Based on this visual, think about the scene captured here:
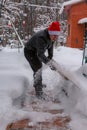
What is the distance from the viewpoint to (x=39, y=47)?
18.9 ft

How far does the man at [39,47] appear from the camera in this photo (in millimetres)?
5742

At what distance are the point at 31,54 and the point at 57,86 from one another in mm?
884

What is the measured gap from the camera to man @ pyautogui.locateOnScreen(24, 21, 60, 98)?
5742mm

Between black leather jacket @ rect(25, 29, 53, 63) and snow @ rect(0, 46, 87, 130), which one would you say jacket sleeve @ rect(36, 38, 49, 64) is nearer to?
black leather jacket @ rect(25, 29, 53, 63)

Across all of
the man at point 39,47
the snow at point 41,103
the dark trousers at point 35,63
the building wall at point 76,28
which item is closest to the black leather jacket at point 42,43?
the man at point 39,47

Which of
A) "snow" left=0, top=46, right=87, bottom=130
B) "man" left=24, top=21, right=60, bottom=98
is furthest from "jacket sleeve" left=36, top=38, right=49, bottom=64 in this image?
"snow" left=0, top=46, right=87, bottom=130

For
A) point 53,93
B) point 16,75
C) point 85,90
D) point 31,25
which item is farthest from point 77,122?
point 31,25

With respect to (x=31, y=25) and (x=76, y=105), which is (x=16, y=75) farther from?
(x=31, y=25)

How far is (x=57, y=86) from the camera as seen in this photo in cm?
664

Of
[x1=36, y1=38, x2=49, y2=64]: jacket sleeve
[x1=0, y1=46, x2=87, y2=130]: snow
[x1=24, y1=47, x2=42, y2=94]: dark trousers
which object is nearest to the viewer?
[x1=0, y1=46, x2=87, y2=130]: snow

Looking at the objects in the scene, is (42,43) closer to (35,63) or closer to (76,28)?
(35,63)

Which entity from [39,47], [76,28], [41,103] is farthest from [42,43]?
[76,28]

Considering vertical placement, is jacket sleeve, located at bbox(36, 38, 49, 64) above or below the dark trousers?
above

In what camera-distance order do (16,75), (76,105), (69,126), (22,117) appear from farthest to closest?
(16,75) → (76,105) → (22,117) → (69,126)
